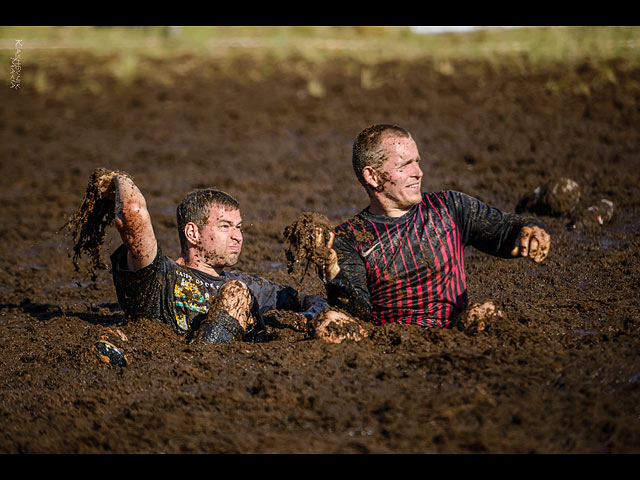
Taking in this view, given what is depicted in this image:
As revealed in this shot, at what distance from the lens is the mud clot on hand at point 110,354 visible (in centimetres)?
427

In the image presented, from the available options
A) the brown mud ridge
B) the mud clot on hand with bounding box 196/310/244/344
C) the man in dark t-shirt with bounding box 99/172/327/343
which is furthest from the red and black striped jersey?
the mud clot on hand with bounding box 196/310/244/344

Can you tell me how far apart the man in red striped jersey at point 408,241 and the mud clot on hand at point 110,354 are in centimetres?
116

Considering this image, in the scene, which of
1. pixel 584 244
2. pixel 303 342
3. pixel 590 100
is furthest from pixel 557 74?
pixel 303 342

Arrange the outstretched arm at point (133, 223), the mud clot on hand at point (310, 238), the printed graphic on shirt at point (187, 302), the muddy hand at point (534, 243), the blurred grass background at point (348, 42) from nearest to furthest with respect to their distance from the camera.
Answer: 1. the mud clot on hand at point (310, 238)
2. the muddy hand at point (534, 243)
3. the outstretched arm at point (133, 223)
4. the printed graphic on shirt at point (187, 302)
5. the blurred grass background at point (348, 42)

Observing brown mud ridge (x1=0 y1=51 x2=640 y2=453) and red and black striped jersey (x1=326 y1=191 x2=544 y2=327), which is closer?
brown mud ridge (x1=0 y1=51 x2=640 y2=453)

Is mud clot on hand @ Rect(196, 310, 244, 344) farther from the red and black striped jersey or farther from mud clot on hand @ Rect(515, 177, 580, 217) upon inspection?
mud clot on hand @ Rect(515, 177, 580, 217)

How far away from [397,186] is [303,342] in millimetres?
986

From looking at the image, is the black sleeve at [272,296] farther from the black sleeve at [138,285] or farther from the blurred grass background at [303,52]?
the blurred grass background at [303,52]

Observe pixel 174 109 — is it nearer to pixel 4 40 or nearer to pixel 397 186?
pixel 4 40

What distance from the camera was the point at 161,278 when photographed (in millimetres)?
4586

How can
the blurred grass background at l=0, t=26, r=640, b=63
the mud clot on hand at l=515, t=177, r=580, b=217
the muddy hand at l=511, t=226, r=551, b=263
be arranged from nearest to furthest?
the muddy hand at l=511, t=226, r=551, b=263 → the mud clot on hand at l=515, t=177, r=580, b=217 → the blurred grass background at l=0, t=26, r=640, b=63

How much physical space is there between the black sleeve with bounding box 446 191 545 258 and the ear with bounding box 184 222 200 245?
154 centimetres

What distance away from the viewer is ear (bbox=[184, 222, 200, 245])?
491 cm

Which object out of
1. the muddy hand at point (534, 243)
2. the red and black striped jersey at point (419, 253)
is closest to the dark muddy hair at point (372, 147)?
the red and black striped jersey at point (419, 253)
